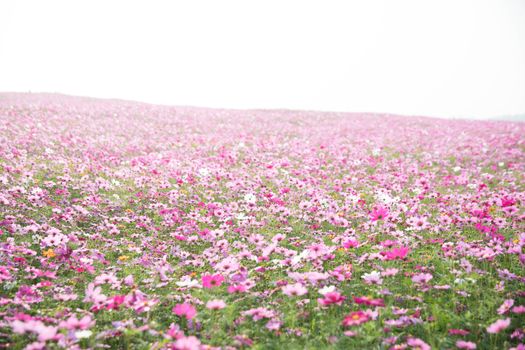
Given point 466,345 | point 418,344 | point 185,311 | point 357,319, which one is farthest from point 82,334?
point 466,345

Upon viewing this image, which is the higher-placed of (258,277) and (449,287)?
(449,287)

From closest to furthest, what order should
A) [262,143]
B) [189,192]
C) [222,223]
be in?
[222,223], [189,192], [262,143]

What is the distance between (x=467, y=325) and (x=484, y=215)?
2.41m

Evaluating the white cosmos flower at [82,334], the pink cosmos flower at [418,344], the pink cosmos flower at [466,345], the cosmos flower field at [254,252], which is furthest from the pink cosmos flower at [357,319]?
the white cosmos flower at [82,334]

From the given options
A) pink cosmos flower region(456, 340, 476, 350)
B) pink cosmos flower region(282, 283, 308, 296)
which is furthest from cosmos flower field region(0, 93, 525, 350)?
pink cosmos flower region(456, 340, 476, 350)

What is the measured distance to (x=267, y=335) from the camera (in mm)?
3121

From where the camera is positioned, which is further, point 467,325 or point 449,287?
point 449,287

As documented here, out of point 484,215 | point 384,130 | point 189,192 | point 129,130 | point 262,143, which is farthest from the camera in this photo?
point 384,130

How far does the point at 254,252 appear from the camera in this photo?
4758 millimetres

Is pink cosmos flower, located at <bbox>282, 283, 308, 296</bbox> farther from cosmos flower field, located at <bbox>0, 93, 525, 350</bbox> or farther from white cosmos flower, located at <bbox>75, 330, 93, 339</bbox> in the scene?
white cosmos flower, located at <bbox>75, 330, 93, 339</bbox>

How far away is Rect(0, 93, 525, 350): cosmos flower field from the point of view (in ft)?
9.83

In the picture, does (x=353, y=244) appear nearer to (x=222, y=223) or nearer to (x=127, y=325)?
(x=127, y=325)

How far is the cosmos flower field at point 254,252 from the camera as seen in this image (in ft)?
9.83

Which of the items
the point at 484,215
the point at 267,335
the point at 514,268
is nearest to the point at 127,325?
the point at 267,335
